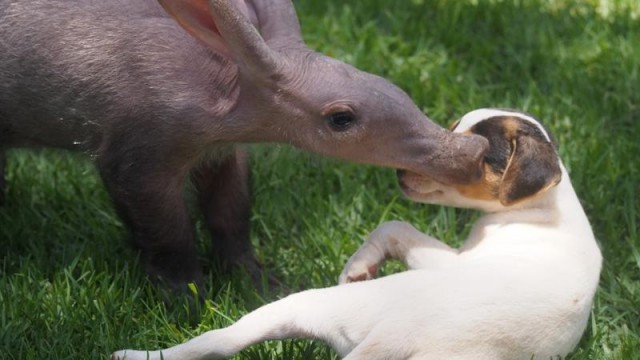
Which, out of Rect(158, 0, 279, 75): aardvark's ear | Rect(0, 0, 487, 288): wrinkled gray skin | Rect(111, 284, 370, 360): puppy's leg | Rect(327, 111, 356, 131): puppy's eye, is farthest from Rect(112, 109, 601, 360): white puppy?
Rect(158, 0, 279, 75): aardvark's ear

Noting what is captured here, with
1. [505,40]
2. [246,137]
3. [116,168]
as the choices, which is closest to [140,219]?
[116,168]

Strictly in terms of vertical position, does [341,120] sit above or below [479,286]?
above

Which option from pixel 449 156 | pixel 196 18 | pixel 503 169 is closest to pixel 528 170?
pixel 503 169

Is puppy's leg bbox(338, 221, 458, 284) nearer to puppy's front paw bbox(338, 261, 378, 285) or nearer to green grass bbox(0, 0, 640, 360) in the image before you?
puppy's front paw bbox(338, 261, 378, 285)

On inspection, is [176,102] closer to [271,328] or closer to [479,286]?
[271,328]

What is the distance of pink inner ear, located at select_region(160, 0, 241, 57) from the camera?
4.08 metres

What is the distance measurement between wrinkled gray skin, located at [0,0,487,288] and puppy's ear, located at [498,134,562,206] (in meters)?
0.13

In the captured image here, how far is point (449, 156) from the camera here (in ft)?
13.2

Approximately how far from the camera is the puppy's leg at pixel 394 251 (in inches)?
161

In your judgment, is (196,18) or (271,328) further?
(196,18)

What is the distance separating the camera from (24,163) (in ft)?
18.2

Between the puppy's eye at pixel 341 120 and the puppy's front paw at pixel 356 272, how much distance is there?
0.46 metres

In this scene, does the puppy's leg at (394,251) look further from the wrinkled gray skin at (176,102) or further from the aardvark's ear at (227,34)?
the aardvark's ear at (227,34)

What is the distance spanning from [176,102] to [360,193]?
1.23 metres
